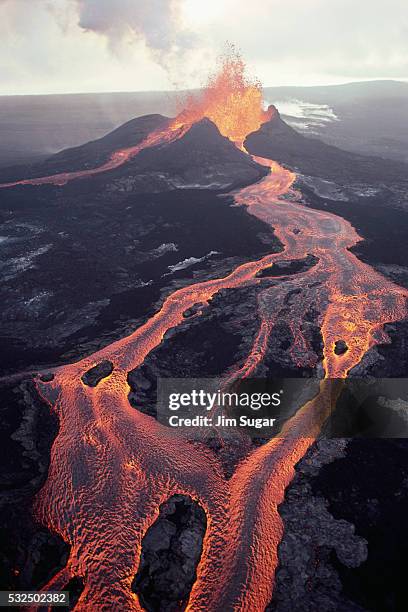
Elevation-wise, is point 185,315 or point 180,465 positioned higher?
point 185,315

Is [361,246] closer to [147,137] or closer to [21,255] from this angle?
[21,255]

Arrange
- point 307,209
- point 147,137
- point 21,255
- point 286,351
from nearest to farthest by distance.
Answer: point 286,351 → point 21,255 → point 307,209 → point 147,137

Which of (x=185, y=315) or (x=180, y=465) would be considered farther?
(x=185, y=315)

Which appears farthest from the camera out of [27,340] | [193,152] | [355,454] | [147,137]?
[147,137]

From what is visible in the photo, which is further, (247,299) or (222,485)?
(247,299)

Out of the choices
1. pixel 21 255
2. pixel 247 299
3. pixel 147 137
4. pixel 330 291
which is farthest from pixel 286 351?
pixel 147 137

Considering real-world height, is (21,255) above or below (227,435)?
above

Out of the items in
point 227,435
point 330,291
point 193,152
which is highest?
point 193,152
